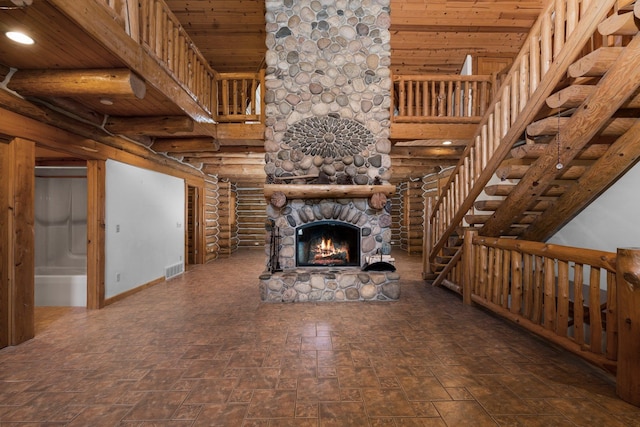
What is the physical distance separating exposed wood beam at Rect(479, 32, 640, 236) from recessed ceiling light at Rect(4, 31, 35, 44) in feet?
14.5

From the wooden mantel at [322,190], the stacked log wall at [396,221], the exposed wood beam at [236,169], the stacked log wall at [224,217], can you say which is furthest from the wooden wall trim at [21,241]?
the stacked log wall at [396,221]

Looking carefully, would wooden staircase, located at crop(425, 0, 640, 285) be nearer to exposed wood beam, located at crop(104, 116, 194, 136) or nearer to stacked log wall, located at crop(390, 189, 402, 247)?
exposed wood beam, located at crop(104, 116, 194, 136)

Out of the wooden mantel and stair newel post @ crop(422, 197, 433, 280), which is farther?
stair newel post @ crop(422, 197, 433, 280)

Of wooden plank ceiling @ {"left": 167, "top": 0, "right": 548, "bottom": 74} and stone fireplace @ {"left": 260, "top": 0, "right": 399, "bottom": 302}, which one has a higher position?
wooden plank ceiling @ {"left": 167, "top": 0, "right": 548, "bottom": 74}

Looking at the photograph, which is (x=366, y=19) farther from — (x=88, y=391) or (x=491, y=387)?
(x=88, y=391)

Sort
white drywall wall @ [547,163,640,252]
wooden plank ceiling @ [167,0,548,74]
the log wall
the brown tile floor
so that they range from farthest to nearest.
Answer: the log wall
wooden plank ceiling @ [167,0,548,74]
white drywall wall @ [547,163,640,252]
the brown tile floor

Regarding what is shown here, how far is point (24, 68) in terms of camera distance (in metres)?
2.68

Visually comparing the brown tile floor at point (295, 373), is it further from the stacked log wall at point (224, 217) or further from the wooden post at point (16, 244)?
the stacked log wall at point (224, 217)

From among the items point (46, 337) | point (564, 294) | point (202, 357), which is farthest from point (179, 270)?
point (564, 294)

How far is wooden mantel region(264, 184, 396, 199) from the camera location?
4.21 m

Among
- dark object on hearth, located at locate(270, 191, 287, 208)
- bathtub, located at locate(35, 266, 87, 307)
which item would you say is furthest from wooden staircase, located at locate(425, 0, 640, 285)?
bathtub, located at locate(35, 266, 87, 307)

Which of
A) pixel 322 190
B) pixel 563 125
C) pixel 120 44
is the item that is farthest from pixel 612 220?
pixel 120 44

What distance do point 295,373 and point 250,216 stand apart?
29.3 ft

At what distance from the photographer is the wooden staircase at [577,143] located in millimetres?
2262
